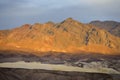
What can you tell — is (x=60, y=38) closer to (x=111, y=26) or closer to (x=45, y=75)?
(x=111, y=26)

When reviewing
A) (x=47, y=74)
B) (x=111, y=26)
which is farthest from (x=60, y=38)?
(x=47, y=74)

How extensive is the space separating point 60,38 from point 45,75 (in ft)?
205

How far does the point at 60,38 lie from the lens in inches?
2768

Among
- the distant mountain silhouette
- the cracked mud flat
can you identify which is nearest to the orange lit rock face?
the distant mountain silhouette

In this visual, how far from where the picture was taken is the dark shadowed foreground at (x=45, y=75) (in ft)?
25.0

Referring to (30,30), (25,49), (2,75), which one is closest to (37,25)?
(30,30)

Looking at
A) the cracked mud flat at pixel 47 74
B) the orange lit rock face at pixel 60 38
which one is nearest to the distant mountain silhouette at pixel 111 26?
the orange lit rock face at pixel 60 38

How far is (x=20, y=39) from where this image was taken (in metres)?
69.6

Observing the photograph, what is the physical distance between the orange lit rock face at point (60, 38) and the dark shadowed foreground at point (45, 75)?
→ 56.0 metres

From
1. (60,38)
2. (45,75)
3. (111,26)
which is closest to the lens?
(45,75)

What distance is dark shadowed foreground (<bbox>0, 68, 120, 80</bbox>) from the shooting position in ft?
25.0

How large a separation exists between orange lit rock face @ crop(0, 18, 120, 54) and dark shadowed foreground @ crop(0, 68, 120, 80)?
184ft

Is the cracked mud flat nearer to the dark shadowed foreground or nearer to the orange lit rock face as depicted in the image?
the dark shadowed foreground

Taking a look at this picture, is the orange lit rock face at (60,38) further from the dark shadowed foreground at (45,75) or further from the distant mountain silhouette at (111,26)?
the dark shadowed foreground at (45,75)
